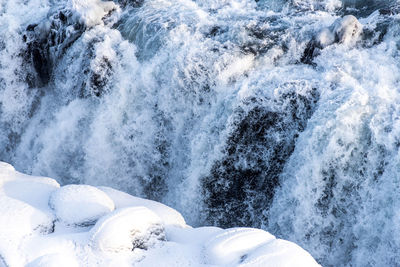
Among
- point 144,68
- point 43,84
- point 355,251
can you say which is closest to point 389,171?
point 355,251

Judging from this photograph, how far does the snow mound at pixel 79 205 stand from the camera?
3789mm

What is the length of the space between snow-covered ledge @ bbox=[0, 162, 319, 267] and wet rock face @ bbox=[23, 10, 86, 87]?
173 inches

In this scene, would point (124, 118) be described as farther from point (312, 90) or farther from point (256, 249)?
point (256, 249)

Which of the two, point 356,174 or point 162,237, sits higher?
point 162,237

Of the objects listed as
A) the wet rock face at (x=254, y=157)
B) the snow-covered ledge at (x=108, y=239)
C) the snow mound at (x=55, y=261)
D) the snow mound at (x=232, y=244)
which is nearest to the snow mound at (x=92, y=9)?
the wet rock face at (x=254, y=157)

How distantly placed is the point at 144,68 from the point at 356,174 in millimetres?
3449

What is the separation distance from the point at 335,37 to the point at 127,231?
14.3 feet

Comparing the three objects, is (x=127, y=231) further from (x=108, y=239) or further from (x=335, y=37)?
(x=335, y=37)

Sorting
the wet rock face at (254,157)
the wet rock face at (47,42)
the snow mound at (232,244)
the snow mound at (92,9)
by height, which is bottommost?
the wet rock face at (254,157)

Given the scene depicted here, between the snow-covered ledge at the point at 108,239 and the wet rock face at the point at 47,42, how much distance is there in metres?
4.38

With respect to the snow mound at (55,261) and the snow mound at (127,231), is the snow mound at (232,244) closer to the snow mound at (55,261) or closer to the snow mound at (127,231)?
the snow mound at (127,231)

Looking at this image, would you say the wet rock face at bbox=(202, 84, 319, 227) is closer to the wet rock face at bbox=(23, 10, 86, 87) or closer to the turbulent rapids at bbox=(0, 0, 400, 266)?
the turbulent rapids at bbox=(0, 0, 400, 266)

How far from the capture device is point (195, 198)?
19.8 ft

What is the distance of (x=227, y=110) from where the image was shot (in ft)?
19.2
